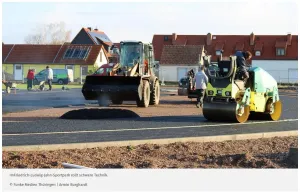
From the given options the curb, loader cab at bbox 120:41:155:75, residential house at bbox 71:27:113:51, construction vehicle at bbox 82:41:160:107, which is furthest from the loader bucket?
the curb

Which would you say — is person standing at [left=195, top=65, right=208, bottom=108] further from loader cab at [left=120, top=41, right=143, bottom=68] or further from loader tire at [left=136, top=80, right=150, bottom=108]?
loader cab at [left=120, top=41, right=143, bottom=68]

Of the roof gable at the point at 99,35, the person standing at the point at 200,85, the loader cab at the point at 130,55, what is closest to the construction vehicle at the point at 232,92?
the roof gable at the point at 99,35

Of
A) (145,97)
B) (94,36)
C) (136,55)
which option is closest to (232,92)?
(94,36)

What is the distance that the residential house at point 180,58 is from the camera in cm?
3038

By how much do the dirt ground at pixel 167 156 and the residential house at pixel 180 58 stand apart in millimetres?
15807

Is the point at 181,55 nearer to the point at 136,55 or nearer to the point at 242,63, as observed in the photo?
the point at 136,55

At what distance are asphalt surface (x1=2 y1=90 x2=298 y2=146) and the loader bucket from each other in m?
4.66

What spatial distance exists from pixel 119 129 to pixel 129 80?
819 centimetres

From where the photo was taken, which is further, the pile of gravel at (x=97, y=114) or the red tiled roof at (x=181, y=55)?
the red tiled roof at (x=181, y=55)

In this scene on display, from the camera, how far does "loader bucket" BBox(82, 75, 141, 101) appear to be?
74.5 ft

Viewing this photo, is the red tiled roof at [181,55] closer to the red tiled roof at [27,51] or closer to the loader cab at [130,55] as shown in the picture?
the loader cab at [130,55]

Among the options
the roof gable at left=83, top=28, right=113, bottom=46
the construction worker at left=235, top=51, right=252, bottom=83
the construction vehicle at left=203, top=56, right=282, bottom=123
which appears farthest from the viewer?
the roof gable at left=83, top=28, right=113, bottom=46

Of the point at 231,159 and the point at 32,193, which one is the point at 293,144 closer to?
the point at 231,159

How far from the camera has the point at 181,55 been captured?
1421 inches
